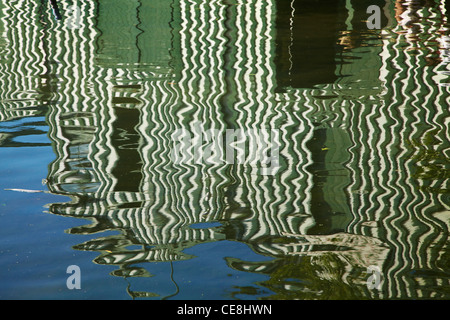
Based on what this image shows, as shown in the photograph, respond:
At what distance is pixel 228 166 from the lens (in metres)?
6.10

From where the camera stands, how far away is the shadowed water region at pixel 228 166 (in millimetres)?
4270

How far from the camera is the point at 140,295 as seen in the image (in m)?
4.00

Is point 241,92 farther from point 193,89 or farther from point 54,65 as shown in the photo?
point 54,65

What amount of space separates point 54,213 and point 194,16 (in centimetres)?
866

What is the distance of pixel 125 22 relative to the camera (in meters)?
13.1

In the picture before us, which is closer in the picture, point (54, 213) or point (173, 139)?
point (54, 213)

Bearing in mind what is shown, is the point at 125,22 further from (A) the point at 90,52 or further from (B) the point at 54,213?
A: (B) the point at 54,213

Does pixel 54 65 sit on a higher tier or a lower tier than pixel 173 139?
higher

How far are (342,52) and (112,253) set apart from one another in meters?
6.69

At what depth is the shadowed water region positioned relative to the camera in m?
4.27
